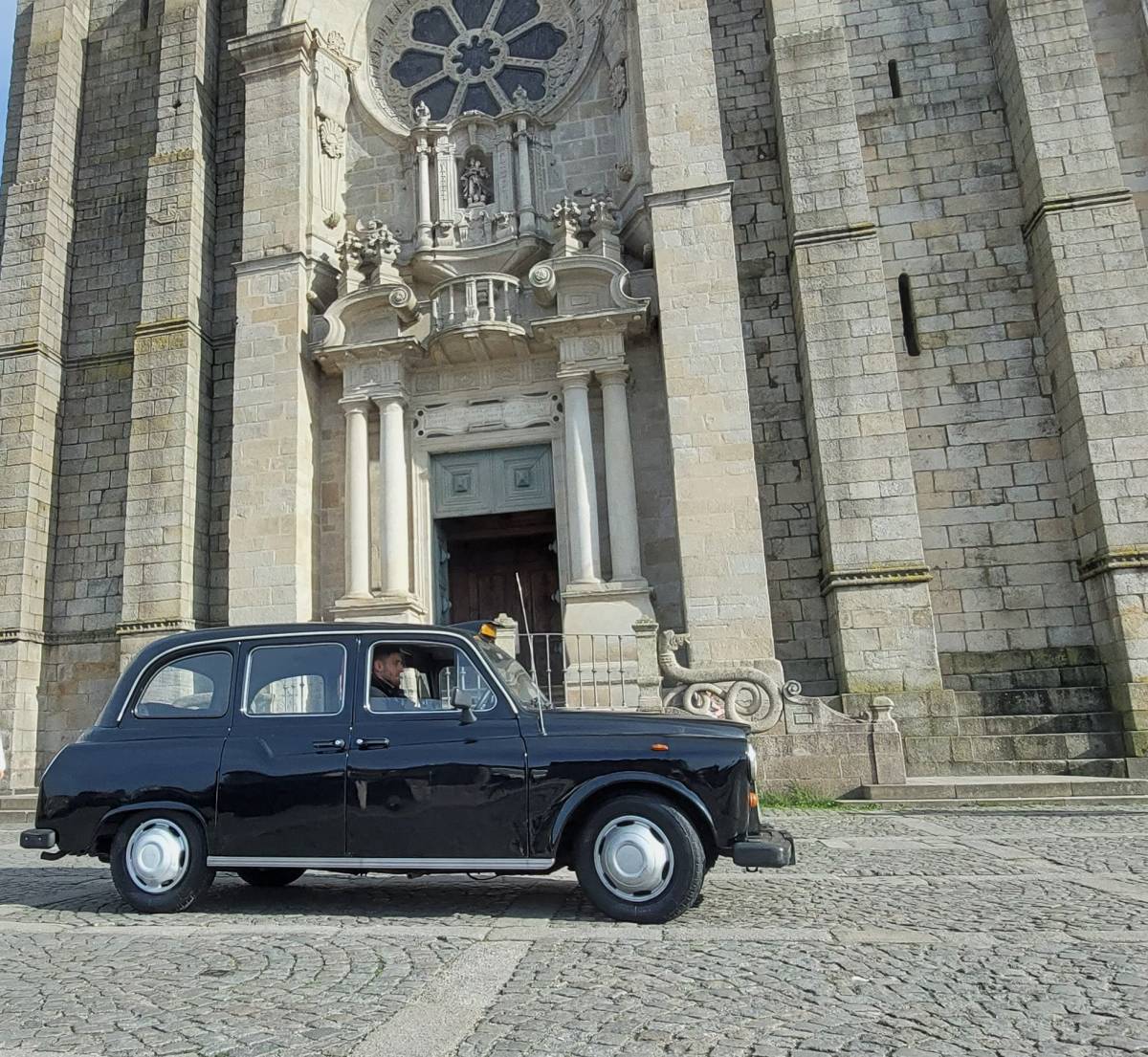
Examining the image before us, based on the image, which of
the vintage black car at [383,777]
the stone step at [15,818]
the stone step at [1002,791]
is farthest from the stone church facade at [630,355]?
the vintage black car at [383,777]

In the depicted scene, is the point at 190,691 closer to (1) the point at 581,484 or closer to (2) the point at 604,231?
(1) the point at 581,484

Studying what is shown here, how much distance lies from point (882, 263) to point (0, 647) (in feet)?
47.2

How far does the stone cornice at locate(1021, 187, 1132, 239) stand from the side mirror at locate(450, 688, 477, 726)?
11.4 m

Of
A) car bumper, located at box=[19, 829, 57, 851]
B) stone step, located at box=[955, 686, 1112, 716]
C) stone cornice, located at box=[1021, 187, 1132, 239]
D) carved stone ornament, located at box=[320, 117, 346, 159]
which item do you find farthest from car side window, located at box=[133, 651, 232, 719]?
stone cornice, located at box=[1021, 187, 1132, 239]

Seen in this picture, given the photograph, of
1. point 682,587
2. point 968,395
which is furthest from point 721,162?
point 682,587

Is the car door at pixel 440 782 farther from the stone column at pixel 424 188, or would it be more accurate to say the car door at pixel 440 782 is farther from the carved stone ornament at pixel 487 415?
the stone column at pixel 424 188

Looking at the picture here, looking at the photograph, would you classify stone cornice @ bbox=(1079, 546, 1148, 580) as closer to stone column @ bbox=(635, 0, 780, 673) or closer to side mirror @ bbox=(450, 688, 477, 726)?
stone column @ bbox=(635, 0, 780, 673)

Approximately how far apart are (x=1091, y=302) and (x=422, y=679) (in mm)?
10883

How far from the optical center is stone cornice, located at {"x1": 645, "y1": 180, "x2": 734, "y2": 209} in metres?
12.4

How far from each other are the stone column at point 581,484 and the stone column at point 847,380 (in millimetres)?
3035

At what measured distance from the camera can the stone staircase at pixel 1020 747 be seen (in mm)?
9109

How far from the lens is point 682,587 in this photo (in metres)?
11.8

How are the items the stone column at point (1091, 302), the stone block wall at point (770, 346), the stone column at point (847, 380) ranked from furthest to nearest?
the stone block wall at point (770, 346) → the stone column at point (847, 380) → the stone column at point (1091, 302)

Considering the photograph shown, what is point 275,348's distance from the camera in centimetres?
1316
